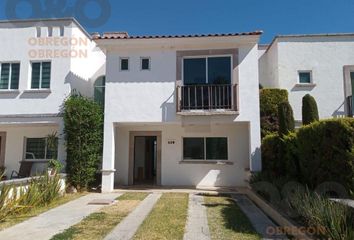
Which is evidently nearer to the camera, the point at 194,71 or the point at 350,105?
the point at 194,71

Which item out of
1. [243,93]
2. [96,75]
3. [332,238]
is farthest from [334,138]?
[96,75]

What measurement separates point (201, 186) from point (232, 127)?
339cm

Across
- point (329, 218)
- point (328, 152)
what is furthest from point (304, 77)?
point (329, 218)

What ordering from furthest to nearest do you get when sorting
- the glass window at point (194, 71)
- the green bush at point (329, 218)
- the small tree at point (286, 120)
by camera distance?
the glass window at point (194, 71)
the small tree at point (286, 120)
the green bush at point (329, 218)

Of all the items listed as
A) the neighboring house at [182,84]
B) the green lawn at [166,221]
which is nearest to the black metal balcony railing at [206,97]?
the neighboring house at [182,84]

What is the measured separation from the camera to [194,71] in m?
15.6

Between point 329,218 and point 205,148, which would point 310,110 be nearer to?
point 205,148

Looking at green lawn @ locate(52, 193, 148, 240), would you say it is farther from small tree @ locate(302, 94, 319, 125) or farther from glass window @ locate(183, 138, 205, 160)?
small tree @ locate(302, 94, 319, 125)

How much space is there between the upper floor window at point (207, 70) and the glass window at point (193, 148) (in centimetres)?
337

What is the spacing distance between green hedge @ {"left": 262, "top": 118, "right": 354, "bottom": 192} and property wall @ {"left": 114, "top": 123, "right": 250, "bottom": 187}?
4.36 metres

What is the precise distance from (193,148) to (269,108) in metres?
4.35

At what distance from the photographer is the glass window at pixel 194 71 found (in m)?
15.5

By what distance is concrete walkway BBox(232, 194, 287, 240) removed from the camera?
763cm

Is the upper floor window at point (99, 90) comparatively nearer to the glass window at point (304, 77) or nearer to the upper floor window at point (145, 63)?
the upper floor window at point (145, 63)
